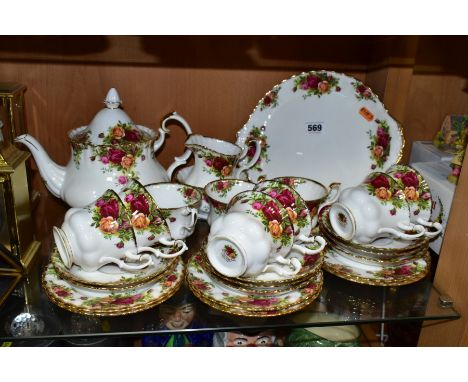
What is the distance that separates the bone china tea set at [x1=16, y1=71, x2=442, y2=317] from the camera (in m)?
0.65

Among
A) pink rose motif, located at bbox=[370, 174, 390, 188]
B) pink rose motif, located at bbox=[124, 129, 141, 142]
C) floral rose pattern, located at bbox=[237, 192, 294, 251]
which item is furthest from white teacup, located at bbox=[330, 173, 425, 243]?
pink rose motif, located at bbox=[124, 129, 141, 142]

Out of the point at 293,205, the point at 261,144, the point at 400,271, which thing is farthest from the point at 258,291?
the point at 261,144

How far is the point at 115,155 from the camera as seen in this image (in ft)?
2.53

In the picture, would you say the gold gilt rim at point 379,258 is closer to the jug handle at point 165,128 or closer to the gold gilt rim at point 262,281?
the gold gilt rim at point 262,281

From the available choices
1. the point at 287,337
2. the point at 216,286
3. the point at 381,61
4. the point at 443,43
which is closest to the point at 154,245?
the point at 216,286

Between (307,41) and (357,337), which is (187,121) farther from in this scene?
(357,337)

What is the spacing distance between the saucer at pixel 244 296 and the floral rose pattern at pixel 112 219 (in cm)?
11

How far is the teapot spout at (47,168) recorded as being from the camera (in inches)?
30.9

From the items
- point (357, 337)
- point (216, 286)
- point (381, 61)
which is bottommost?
point (357, 337)

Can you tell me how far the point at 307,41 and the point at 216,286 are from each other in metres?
0.48

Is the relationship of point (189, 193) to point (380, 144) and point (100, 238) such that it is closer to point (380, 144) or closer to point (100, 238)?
point (100, 238)

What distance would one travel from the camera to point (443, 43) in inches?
36.7
